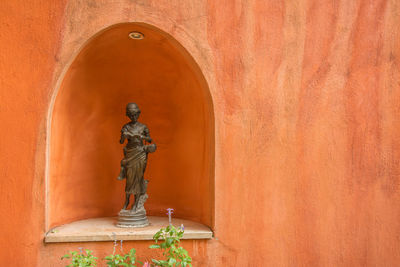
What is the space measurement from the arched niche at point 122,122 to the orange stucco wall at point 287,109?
19 cm

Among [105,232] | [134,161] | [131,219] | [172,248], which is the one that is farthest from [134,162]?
[172,248]

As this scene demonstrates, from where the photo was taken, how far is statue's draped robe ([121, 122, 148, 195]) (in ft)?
9.74

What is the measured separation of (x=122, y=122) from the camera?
3.47 meters

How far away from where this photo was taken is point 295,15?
9.30 feet

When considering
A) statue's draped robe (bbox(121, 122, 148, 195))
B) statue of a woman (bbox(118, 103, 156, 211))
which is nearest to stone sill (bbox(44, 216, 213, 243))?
statue of a woman (bbox(118, 103, 156, 211))

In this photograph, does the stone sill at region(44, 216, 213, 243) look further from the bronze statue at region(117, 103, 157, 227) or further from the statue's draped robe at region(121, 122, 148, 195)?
the statue's draped robe at region(121, 122, 148, 195)

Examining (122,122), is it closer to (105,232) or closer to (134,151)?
(134,151)

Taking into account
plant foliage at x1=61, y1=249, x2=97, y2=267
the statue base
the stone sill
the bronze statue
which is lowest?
plant foliage at x1=61, y1=249, x2=97, y2=267

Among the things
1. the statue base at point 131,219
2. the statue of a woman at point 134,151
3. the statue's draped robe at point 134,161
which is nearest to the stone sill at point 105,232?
the statue base at point 131,219

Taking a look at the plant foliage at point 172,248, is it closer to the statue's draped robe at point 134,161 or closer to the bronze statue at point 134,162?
the bronze statue at point 134,162

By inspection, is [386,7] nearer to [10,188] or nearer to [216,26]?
[216,26]

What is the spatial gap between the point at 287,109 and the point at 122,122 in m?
1.85

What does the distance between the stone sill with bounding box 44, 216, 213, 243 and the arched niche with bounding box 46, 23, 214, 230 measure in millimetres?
146

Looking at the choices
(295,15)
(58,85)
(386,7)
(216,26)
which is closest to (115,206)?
(58,85)
